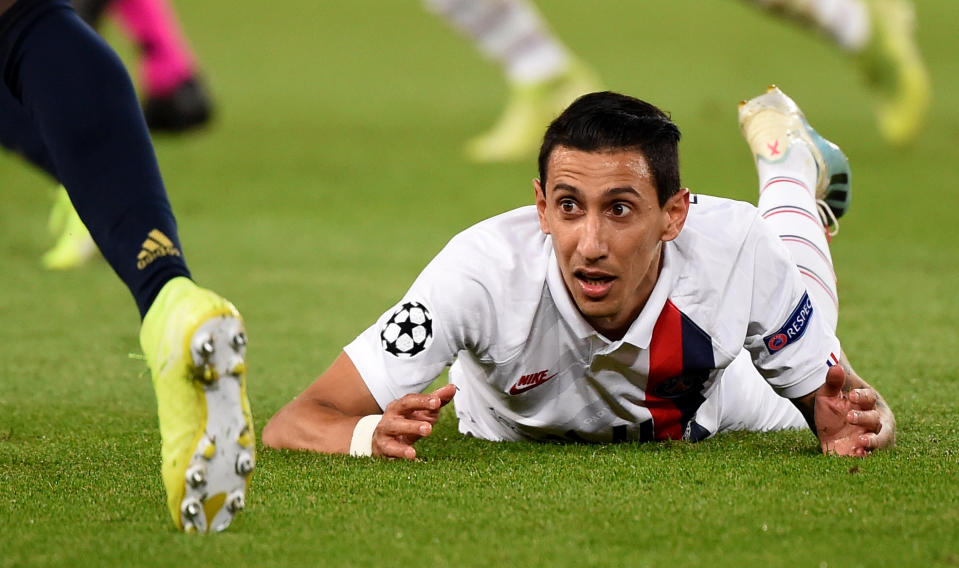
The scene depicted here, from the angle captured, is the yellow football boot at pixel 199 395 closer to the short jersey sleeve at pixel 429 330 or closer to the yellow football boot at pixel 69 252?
the short jersey sleeve at pixel 429 330

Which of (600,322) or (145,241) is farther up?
(145,241)

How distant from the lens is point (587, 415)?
264 centimetres

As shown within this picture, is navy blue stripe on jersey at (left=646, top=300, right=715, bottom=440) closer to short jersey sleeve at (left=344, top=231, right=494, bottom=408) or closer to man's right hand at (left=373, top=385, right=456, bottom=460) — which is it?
short jersey sleeve at (left=344, top=231, right=494, bottom=408)

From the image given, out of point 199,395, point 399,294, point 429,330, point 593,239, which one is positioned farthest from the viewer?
point 399,294

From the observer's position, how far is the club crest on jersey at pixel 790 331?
2568 mm

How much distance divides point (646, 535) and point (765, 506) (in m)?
0.25

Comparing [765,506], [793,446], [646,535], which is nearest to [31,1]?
[646,535]

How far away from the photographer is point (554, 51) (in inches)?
262

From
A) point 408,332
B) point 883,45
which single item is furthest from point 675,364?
point 883,45

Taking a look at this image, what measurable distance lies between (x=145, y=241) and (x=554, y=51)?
16.1 ft

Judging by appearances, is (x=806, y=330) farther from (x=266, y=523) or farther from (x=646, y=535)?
(x=266, y=523)

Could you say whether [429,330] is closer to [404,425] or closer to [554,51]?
[404,425]

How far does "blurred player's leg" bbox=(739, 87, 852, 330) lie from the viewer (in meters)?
3.05

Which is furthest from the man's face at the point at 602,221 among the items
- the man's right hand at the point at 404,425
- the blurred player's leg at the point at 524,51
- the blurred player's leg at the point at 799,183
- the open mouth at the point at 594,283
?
the blurred player's leg at the point at 524,51
